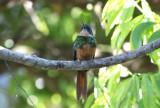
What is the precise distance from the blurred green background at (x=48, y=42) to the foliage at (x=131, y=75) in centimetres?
242

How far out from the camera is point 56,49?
5.61 metres

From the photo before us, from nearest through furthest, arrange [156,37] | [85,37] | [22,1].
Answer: [156,37] < [85,37] < [22,1]

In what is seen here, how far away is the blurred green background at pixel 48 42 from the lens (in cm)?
535

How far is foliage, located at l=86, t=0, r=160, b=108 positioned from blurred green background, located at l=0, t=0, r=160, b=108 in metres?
2.42

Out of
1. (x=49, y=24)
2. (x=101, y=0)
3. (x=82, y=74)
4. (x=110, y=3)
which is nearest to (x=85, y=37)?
(x=82, y=74)

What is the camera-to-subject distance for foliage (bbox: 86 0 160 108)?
230 cm

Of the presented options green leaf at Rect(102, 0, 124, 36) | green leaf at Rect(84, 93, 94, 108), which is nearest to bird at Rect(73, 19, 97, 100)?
green leaf at Rect(84, 93, 94, 108)

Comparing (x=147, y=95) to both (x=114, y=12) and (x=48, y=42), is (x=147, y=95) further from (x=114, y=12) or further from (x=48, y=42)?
(x=48, y=42)

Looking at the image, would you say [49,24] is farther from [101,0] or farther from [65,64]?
[65,64]

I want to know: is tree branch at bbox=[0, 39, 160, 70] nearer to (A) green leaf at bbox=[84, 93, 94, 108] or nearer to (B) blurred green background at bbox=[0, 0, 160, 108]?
(A) green leaf at bbox=[84, 93, 94, 108]

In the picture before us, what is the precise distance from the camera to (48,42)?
5535 mm

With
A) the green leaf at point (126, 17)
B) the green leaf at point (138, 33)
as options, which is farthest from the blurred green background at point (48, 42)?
the green leaf at point (138, 33)

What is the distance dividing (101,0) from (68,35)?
41.7 inches

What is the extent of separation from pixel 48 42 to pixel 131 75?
3127 millimetres
